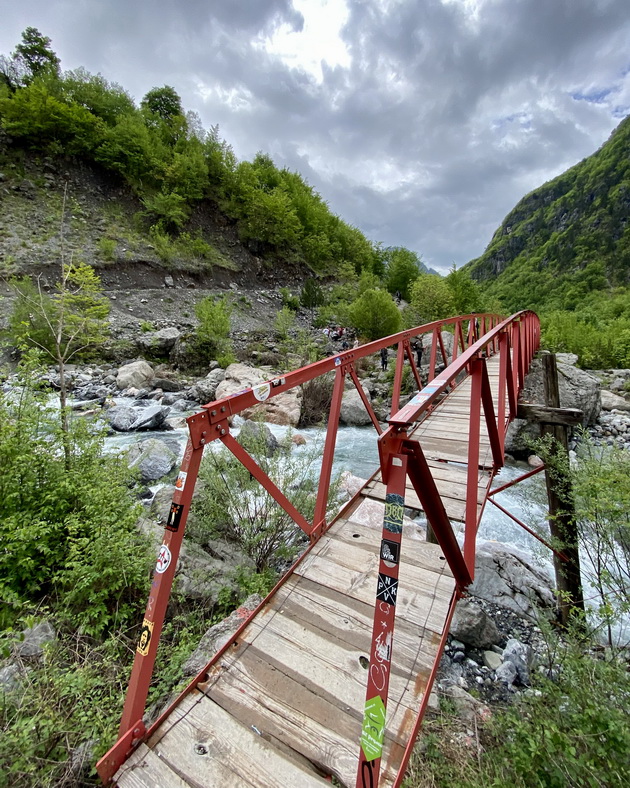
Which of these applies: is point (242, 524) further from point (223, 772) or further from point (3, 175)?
point (3, 175)

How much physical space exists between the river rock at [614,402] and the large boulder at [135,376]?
1608 centimetres

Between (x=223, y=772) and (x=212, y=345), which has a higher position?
(x=212, y=345)

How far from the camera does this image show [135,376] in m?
12.7

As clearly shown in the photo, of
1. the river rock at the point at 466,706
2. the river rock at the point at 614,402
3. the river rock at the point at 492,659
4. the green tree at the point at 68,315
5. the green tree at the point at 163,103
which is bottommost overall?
the river rock at the point at 492,659

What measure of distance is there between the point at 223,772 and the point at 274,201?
37.6m

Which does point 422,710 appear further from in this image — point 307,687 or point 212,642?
point 212,642

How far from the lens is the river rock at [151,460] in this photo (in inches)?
229

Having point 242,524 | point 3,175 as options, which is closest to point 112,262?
point 3,175

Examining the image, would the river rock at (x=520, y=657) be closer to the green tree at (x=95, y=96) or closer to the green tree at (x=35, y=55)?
the green tree at (x=95, y=96)

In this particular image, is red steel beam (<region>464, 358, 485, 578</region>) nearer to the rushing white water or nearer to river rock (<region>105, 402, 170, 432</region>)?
the rushing white water

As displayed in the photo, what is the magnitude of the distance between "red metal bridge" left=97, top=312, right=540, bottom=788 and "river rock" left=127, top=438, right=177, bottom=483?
4.49 meters

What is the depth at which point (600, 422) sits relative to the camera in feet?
30.3

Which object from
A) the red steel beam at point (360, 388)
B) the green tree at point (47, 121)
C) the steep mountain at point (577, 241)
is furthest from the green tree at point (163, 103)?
the steep mountain at point (577, 241)

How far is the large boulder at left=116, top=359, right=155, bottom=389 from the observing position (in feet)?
40.6
